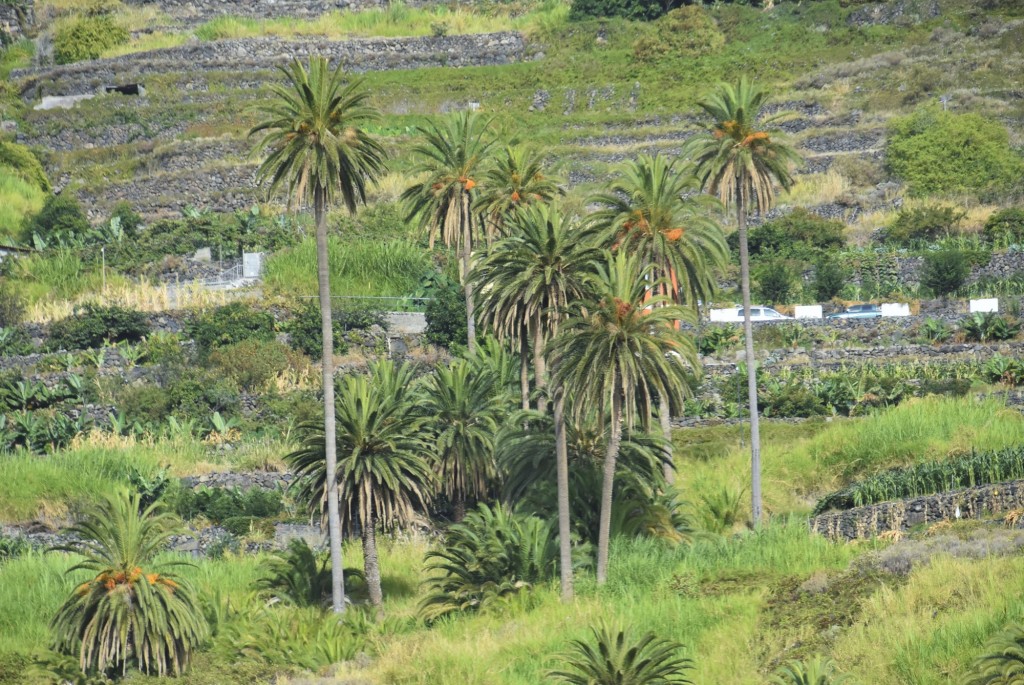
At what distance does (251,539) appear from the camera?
53.8m

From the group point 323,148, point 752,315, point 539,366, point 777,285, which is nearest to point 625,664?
point 539,366

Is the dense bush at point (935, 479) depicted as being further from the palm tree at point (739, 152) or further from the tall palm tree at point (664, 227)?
the tall palm tree at point (664, 227)

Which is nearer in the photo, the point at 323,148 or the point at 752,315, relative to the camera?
the point at 323,148

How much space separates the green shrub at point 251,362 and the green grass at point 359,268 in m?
7.45

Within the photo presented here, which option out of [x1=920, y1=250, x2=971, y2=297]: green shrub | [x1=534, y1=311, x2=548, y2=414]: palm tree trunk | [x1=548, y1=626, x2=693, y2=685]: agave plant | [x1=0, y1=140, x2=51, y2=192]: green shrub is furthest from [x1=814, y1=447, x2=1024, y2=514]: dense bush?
[x1=0, y1=140, x2=51, y2=192]: green shrub

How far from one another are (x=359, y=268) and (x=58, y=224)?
15829mm

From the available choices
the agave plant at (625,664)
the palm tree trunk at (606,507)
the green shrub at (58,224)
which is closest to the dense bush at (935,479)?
the palm tree trunk at (606,507)

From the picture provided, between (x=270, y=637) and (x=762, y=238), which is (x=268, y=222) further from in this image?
(x=270, y=637)

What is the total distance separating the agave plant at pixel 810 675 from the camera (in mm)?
34000

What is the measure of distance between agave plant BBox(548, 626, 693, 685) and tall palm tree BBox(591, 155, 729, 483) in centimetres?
1418

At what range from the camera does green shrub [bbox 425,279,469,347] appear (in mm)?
70438

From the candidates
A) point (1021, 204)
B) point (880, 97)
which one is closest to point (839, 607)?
point (1021, 204)

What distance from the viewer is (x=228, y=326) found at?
7081cm

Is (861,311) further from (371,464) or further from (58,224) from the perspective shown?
(58,224)
